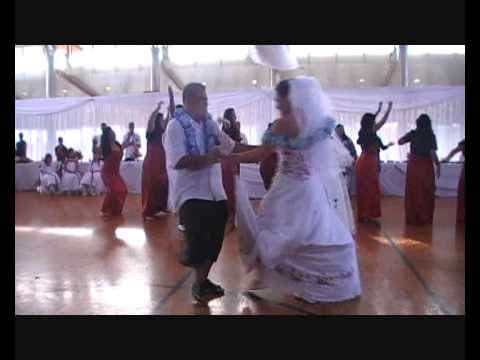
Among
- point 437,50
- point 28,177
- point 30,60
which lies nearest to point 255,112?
point 28,177

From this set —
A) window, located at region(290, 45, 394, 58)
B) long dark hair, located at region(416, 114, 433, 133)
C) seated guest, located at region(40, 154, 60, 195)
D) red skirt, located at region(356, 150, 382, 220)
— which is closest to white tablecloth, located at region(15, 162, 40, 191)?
seated guest, located at region(40, 154, 60, 195)

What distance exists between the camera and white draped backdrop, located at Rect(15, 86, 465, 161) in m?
10.3

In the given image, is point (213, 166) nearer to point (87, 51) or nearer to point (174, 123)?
point (174, 123)

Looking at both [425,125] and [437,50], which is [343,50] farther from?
[425,125]

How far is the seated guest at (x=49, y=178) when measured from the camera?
10742 mm

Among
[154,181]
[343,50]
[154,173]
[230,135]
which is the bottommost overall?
[154,181]

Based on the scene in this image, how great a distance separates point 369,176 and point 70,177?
713 cm

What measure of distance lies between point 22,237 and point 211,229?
321 centimetres

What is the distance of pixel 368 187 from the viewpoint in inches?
244

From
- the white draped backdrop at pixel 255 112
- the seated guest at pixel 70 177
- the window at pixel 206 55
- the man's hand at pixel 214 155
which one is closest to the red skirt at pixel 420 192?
the man's hand at pixel 214 155

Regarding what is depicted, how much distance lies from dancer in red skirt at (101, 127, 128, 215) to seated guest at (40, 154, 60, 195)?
4451mm

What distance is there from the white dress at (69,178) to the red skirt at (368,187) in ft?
22.4

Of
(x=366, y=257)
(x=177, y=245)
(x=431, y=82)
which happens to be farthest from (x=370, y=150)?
(x=431, y=82)

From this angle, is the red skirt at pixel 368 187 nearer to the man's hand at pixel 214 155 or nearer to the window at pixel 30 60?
the man's hand at pixel 214 155
